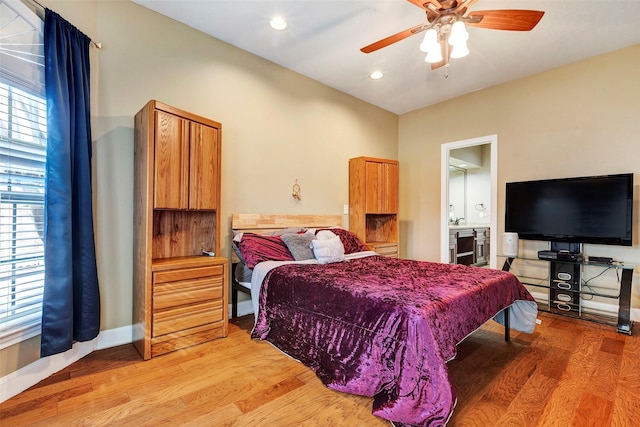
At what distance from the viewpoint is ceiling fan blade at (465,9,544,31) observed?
1.88m

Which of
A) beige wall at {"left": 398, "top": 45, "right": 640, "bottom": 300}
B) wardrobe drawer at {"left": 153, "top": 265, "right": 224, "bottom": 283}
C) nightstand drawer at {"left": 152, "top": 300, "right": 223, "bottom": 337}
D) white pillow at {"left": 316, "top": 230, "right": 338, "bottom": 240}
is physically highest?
beige wall at {"left": 398, "top": 45, "right": 640, "bottom": 300}

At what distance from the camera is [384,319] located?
65.2 inches

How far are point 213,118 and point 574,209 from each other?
3.97 metres

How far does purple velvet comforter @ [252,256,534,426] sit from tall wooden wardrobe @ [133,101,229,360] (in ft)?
1.63

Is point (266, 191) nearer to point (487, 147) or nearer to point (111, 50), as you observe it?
point (111, 50)

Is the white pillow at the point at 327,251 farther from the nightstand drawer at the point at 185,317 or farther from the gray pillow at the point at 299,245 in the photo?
the nightstand drawer at the point at 185,317


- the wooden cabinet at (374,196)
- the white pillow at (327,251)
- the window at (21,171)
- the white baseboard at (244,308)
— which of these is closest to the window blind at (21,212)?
the window at (21,171)

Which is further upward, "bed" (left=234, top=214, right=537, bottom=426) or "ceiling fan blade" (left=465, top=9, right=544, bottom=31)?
"ceiling fan blade" (left=465, top=9, right=544, bottom=31)

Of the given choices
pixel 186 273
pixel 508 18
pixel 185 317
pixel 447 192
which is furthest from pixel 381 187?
pixel 185 317

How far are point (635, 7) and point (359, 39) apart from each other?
2.29m

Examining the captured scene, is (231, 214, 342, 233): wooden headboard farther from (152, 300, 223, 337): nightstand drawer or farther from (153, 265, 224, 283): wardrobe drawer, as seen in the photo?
(152, 300, 223, 337): nightstand drawer

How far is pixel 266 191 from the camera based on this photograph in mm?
3498

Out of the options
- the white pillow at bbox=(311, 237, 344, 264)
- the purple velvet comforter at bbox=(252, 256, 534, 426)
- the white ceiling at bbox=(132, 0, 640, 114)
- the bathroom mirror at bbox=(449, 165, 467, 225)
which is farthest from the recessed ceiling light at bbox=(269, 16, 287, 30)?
the bathroom mirror at bbox=(449, 165, 467, 225)

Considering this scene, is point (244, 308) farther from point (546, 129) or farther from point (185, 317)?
point (546, 129)
